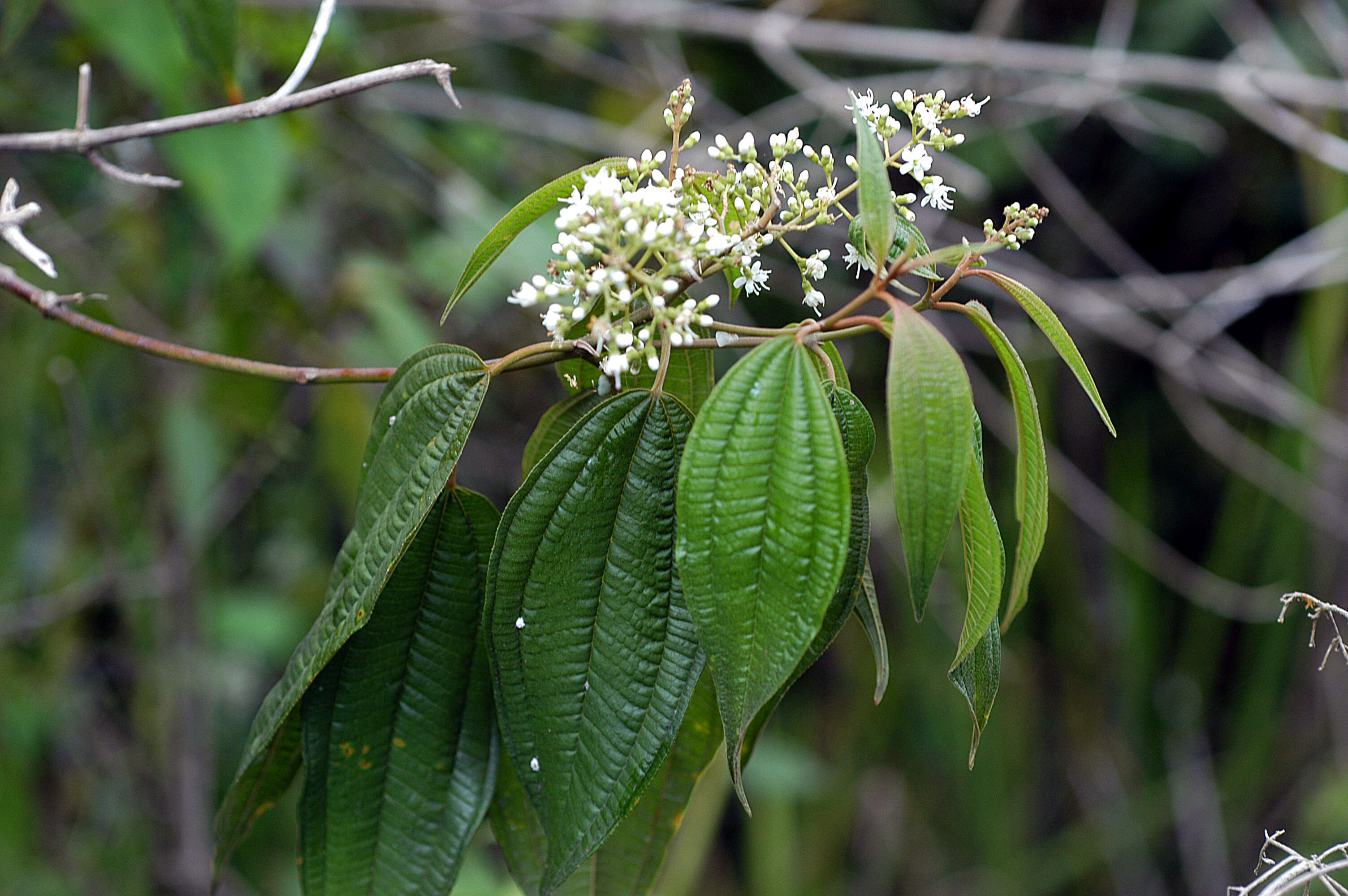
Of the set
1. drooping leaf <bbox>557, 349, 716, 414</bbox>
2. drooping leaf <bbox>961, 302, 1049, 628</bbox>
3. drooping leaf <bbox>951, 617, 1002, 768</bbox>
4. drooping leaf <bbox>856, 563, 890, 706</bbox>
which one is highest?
drooping leaf <bbox>557, 349, 716, 414</bbox>

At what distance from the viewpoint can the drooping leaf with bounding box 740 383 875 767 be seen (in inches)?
19.3

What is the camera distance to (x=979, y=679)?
1.69 ft

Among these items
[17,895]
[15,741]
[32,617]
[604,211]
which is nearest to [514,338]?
[32,617]

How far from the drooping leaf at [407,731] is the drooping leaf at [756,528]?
0.20 meters

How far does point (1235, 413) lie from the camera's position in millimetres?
2525

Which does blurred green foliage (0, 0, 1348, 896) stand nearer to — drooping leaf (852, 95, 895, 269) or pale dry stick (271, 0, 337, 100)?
pale dry stick (271, 0, 337, 100)

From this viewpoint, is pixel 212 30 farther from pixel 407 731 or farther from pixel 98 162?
pixel 407 731

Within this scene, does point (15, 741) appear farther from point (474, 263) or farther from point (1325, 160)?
point (1325, 160)

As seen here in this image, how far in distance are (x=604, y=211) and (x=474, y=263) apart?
11 cm

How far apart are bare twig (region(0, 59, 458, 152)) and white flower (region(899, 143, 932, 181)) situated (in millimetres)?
279

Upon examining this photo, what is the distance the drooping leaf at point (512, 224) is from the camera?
552 mm

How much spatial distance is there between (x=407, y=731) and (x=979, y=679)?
0.36 m

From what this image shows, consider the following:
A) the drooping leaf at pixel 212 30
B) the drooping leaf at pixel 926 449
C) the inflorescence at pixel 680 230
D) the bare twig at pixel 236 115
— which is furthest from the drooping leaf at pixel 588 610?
the drooping leaf at pixel 212 30

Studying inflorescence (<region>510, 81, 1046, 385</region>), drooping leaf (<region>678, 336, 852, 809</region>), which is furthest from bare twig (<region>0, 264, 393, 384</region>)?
drooping leaf (<region>678, 336, 852, 809</region>)
